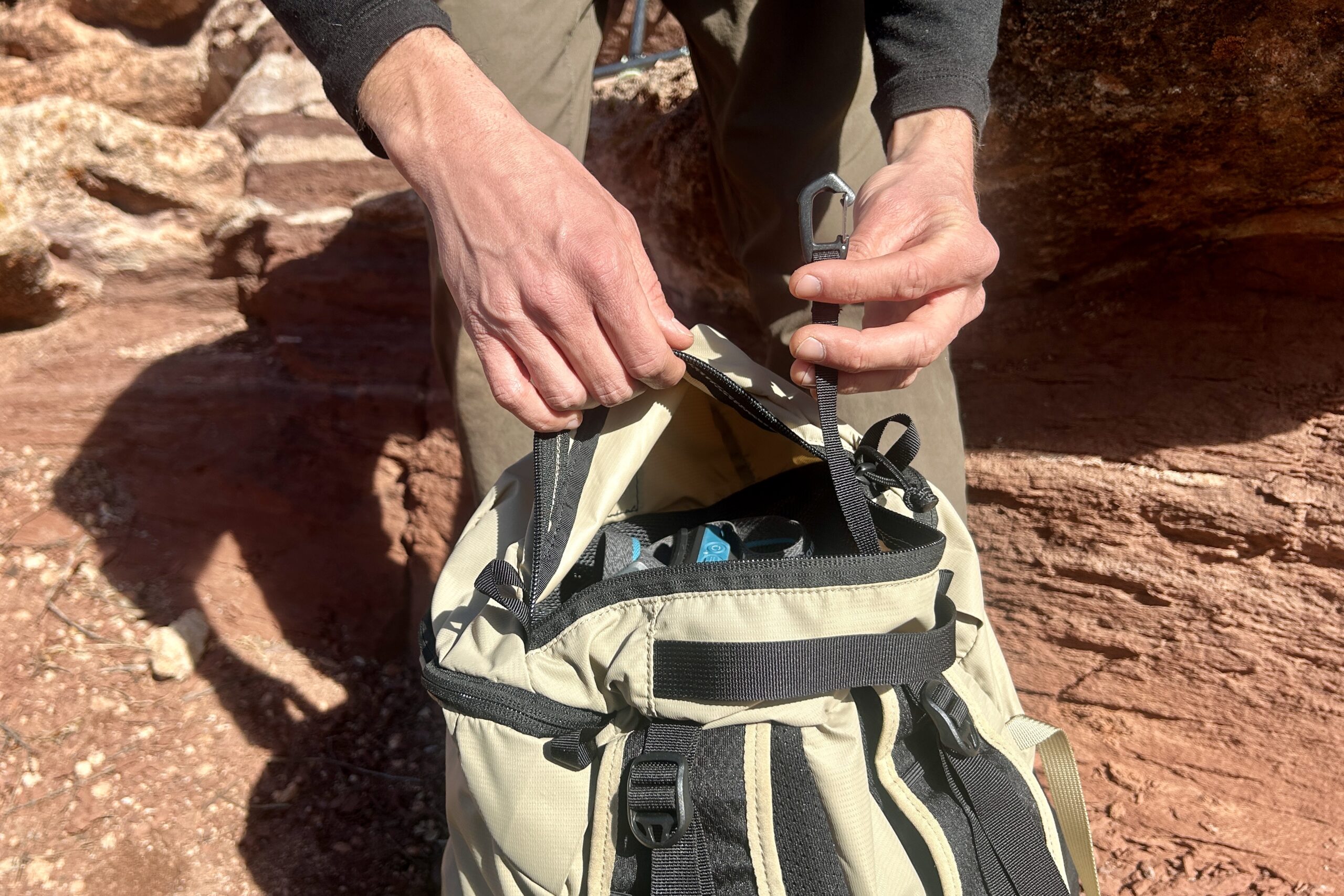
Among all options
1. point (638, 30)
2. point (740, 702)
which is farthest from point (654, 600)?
point (638, 30)

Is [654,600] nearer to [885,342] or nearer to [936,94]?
[885,342]

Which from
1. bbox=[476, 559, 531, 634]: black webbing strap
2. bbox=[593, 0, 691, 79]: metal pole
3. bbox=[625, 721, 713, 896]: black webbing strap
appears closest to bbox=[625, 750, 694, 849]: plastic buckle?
bbox=[625, 721, 713, 896]: black webbing strap

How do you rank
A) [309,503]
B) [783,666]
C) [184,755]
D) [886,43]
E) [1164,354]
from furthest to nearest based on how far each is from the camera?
1. [309,503]
2. [184,755]
3. [1164,354]
4. [886,43]
5. [783,666]

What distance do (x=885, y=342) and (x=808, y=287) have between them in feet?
0.34

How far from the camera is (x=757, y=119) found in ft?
4.38

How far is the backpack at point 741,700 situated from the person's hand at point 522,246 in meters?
0.08

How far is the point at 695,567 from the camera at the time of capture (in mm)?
836

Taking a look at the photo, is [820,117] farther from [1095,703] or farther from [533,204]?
[1095,703]

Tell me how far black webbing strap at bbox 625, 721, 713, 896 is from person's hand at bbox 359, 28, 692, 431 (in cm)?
36

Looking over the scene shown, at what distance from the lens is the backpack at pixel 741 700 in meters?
0.81

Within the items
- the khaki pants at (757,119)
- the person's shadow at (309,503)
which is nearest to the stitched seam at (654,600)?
the khaki pants at (757,119)

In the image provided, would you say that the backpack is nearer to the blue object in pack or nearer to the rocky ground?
the blue object in pack

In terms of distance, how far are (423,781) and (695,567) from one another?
4.17 feet

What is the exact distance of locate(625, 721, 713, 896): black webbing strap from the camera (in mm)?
816
